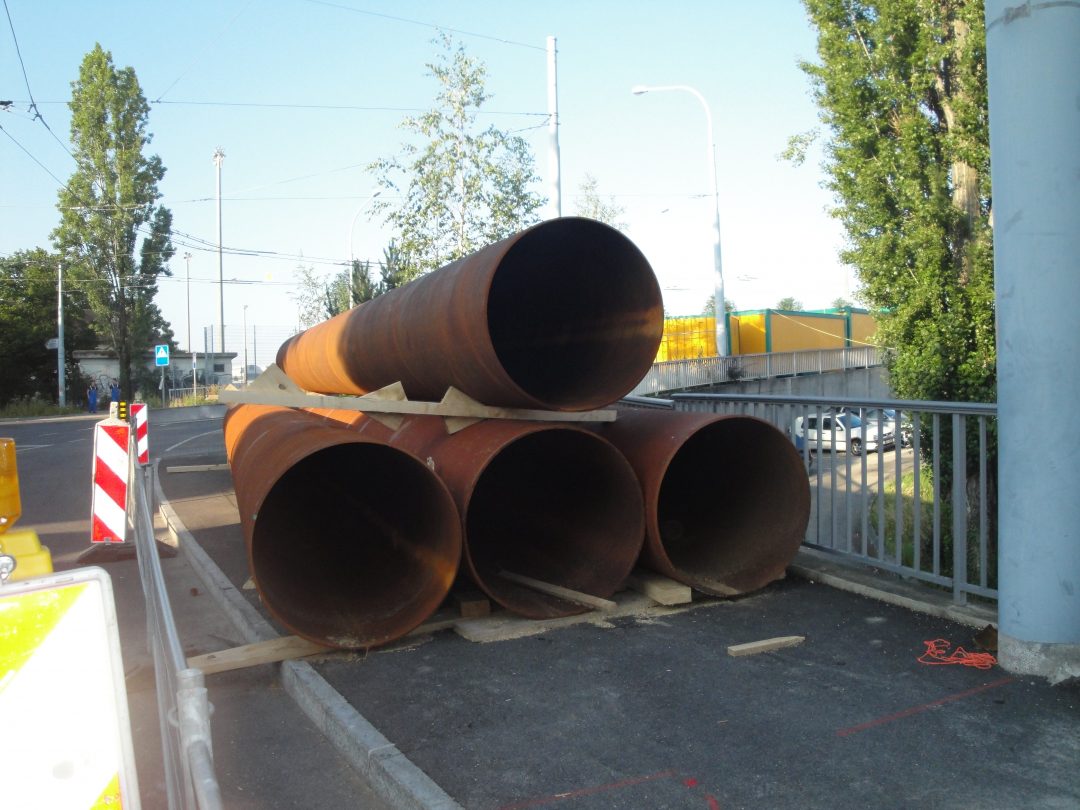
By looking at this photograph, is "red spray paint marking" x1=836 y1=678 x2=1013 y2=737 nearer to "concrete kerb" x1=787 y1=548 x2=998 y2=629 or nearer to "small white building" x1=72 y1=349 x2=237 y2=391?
"concrete kerb" x1=787 y1=548 x2=998 y2=629

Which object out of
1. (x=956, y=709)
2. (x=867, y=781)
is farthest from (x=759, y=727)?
(x=956, y=709)

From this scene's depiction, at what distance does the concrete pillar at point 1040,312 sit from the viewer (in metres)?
4.06

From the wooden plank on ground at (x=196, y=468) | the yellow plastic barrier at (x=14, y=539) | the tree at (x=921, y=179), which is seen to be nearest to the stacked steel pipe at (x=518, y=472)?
the yellow plastic barrier at (x=14, y=539)

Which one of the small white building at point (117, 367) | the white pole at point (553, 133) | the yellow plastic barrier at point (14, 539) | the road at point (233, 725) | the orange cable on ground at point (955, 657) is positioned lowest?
the road at point (233, 725)

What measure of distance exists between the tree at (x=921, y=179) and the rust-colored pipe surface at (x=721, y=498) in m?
6.26

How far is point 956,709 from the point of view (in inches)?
154

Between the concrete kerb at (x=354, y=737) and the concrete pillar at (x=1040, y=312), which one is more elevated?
the concrete pillar at (x=1040, y=312)

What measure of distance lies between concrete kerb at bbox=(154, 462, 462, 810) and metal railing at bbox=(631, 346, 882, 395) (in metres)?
17.8

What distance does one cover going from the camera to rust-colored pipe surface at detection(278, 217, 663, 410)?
5484 millimetres

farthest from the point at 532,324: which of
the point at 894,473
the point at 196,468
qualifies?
the point at 196,468

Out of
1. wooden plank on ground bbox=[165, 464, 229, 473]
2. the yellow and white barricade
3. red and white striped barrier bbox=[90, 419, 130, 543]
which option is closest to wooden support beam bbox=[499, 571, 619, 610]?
the yellow and white barricade

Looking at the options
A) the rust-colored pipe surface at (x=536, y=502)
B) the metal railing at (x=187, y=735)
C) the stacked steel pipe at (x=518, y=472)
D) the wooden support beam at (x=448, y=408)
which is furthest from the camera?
the wooden support beam at (x=448, y=408)

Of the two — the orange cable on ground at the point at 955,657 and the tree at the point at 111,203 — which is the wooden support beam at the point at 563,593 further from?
the tree at the point at 111,203

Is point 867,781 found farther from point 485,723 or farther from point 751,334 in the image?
point 751,334
